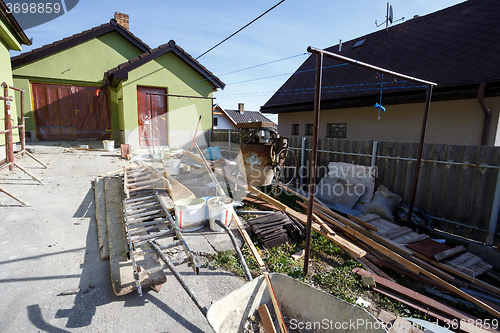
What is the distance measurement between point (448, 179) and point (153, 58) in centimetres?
1330

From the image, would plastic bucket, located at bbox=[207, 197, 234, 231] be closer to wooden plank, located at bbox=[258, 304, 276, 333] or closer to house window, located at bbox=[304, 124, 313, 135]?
wooden plank, located at bbox=[258, 304, 276, 333]

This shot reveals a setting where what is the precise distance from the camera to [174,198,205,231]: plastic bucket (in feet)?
14.5

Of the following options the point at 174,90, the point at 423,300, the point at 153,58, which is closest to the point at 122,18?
the point at 153,58

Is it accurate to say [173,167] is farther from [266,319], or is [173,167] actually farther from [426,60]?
[426,60]

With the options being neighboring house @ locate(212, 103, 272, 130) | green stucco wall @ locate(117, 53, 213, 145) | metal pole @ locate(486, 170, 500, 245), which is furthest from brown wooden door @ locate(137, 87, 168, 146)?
neighboring house @ locate(212, 103, 272, 130)

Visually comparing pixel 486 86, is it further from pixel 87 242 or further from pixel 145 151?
pixel 145 151

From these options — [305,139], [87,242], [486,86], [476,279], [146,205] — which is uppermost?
[486,86]

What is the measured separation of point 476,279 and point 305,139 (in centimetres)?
579

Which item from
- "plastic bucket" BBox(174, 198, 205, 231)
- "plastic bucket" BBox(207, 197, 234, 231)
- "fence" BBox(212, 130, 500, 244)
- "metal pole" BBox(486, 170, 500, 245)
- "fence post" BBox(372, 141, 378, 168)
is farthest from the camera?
"fence post" BBox(372, 141, 378, 168)

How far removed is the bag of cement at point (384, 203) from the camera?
19.4ft

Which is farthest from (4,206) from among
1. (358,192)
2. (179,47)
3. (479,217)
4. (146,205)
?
(179,47)

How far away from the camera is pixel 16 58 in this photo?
1193cm

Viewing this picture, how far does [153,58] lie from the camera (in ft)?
42.0

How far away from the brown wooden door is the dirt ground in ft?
27.5
